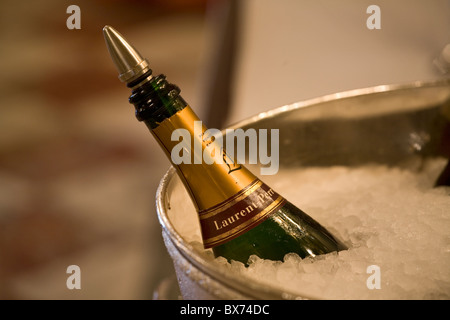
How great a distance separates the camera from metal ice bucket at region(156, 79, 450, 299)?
2.09 ft

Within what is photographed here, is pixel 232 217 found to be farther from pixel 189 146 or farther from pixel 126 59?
pixel 126 59

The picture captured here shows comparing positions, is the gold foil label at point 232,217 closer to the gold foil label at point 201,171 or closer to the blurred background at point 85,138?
the gold foil label at point 201,171

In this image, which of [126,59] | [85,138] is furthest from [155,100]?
[85,138]

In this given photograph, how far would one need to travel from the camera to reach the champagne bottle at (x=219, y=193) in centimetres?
50

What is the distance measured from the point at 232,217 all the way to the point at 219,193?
1.2 inches

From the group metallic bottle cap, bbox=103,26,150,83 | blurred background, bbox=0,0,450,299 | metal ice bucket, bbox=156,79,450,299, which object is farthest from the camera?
blurred background, bbox=0,0,450,299

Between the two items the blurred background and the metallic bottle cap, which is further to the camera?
the blurred background

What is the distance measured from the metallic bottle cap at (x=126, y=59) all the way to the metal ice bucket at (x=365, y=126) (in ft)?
0.50

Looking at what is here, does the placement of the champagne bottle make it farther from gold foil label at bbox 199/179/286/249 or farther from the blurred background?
the blurred background

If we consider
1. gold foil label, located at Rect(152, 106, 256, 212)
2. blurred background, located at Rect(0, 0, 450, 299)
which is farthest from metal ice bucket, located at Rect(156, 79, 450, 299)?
blurred background, located at Rect(0, 0, 450, 299)

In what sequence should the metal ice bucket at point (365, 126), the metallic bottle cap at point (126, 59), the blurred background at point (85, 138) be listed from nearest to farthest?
the metallic bottle cap at point (126, 59) → the metal ice bucket at point (365, 126) → the blurred background at point (85, 138)

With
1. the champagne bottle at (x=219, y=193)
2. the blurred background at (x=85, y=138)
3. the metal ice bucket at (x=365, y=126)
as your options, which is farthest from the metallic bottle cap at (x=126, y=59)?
the blurred background at (x=85, y=138)

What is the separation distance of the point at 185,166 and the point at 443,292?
11.4 inches
